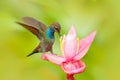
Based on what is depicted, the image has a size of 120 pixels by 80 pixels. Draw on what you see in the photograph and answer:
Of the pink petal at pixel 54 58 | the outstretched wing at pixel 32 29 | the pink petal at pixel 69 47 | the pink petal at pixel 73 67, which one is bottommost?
the pink petal at pixel 73 67

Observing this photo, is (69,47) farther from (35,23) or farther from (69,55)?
(35,23)

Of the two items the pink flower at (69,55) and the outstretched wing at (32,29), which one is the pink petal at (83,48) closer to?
the pink flower at (69,55)

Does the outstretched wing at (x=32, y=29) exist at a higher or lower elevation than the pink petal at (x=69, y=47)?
higher

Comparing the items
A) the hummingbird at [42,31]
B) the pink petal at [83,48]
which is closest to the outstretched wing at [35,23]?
the hummingbird at [42,31]

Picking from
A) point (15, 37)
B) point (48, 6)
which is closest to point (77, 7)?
point (48, 6)

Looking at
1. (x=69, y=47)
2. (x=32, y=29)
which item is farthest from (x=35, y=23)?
(x=69, y=47)
